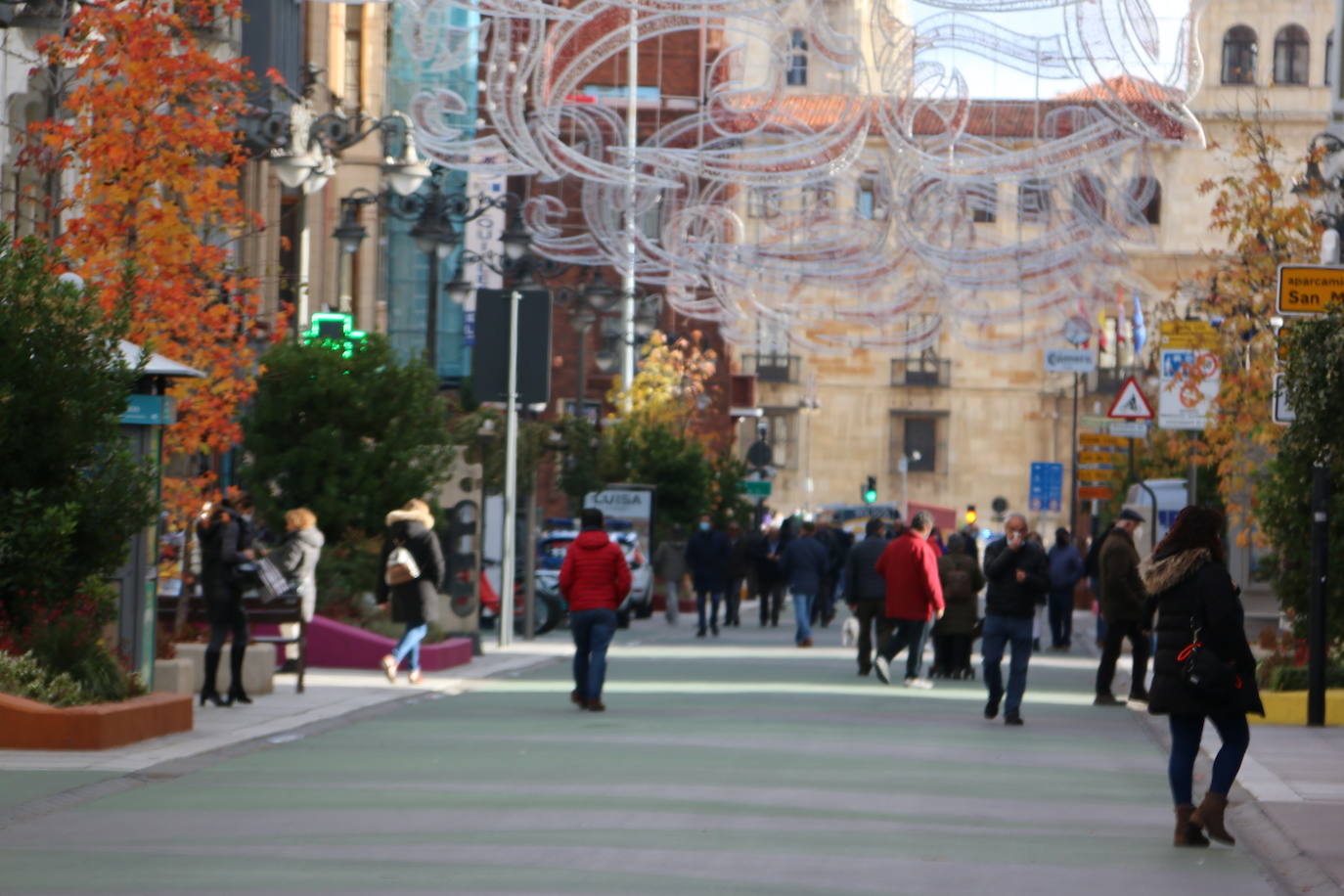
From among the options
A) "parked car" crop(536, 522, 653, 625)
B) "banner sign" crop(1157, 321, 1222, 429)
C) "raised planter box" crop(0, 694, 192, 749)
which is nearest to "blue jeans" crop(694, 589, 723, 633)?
"parked car" crop(536, 522, 653, 625)

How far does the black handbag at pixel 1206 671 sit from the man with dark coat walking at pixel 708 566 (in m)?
26.8

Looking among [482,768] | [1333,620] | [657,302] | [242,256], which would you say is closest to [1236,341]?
[1333,620]

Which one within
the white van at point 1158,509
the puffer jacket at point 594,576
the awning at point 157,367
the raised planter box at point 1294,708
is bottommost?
the raised planter box at point 1294,708

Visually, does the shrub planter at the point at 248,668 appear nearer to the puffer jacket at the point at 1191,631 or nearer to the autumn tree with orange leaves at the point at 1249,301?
the autumn tree with orange leaves at the point at 1249,301

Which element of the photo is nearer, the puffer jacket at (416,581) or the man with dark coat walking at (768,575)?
the puffer jacket at (416,581)

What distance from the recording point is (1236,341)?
92.2 ft

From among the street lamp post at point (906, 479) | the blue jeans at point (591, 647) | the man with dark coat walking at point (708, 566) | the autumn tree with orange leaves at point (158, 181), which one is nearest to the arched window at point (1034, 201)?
the man with dark coat walking at point (708, 566)

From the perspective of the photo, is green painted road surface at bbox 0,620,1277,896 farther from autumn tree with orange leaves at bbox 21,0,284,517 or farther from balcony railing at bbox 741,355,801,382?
balcony railing at bbox 741,355,801,382

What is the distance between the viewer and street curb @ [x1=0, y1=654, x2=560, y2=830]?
512 inches

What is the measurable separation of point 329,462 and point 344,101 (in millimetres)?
20194

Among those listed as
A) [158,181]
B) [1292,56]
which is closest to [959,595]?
[158,181]

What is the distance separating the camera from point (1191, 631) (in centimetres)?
1252

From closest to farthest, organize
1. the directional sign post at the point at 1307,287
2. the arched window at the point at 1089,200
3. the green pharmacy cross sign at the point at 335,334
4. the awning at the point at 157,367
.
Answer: the awning at the point at 157,367
the directional sign post at the point at 1307,287
the green pharmacy cross sign at the point at 335,334
the arched window at the point at 1089,200

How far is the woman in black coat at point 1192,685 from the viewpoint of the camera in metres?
12.4
